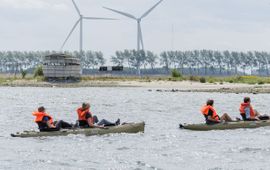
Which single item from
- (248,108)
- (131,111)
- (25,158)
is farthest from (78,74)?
(25,158)

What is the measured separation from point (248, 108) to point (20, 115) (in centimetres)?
2275

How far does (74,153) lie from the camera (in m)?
30.2

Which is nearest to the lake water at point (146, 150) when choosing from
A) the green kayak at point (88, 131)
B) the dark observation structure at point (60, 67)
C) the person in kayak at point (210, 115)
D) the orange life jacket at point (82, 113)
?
the green kayak at point (88, 131)

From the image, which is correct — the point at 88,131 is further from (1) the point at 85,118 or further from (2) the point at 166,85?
(2) the point at 166,85

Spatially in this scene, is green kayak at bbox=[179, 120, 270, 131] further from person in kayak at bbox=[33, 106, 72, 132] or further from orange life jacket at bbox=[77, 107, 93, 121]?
person in kayak at bbox=[33, 106, 72, 132]

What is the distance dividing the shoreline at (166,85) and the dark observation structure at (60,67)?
6.56 ft

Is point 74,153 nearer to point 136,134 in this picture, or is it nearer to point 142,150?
point 142,150

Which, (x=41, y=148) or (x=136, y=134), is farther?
(x=136, y=134)

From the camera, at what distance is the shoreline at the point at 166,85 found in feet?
335

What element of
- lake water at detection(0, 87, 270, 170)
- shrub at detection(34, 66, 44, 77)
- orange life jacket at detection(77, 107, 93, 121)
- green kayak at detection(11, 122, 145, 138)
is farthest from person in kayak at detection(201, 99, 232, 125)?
shrub at detection(34, 66, 44, 77)

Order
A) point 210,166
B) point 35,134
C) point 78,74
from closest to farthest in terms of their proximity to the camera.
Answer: point 210,166
point 35,134
point 78,74

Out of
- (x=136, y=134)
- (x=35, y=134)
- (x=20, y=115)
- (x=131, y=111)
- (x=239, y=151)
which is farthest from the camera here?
(x=131, y=111)

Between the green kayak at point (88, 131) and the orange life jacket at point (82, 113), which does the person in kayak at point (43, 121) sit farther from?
the orange life jacket at point (82, 113)

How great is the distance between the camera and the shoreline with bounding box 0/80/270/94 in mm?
102044
